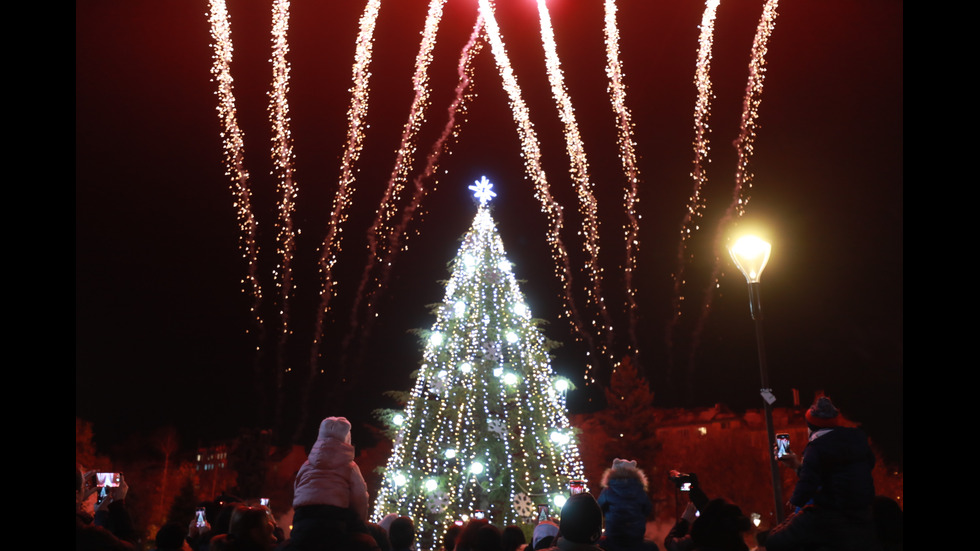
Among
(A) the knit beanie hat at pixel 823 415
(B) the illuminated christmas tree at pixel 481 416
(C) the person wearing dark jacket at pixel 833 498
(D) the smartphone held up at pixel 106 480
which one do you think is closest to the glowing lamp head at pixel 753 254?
(A) the knit beanie hat at pixel 823 415

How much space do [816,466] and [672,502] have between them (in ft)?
158

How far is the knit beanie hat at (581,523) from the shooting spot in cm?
436

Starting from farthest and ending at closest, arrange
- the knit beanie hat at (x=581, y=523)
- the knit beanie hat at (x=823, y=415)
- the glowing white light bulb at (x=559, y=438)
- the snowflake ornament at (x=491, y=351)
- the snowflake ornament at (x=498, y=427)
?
the snowflake ornament at (x=491, y=351) → the glowing white light bulb at (x=559, y=438) → the snowflake ornament at (x=498, y=427) → the knit beanie hat at (x=823, y=415) → the knit beanie hat at (x=581, y=523)

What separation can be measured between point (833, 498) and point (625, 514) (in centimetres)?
149

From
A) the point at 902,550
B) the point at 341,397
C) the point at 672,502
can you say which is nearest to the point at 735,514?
the point at 902,550

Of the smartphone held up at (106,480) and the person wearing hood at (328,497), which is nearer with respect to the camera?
the person wearing hood at (328,497)

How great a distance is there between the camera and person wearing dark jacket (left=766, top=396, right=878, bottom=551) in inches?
176

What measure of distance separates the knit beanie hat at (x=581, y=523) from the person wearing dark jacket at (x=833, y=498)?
1113 mm

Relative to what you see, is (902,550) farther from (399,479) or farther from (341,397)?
(341,397)

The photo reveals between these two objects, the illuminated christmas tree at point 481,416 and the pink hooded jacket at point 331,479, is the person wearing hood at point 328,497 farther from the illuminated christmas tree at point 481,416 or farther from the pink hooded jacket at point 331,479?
the illuminated christmas tree at point 481,416

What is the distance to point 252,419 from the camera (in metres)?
52.4

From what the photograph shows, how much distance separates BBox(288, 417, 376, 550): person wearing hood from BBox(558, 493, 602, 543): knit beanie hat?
4.36ft

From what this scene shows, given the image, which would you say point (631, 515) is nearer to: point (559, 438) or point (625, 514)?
point (625, 514)

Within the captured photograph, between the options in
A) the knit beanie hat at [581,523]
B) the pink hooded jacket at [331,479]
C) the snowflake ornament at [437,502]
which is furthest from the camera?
the snowflake ornament at [437,502]
